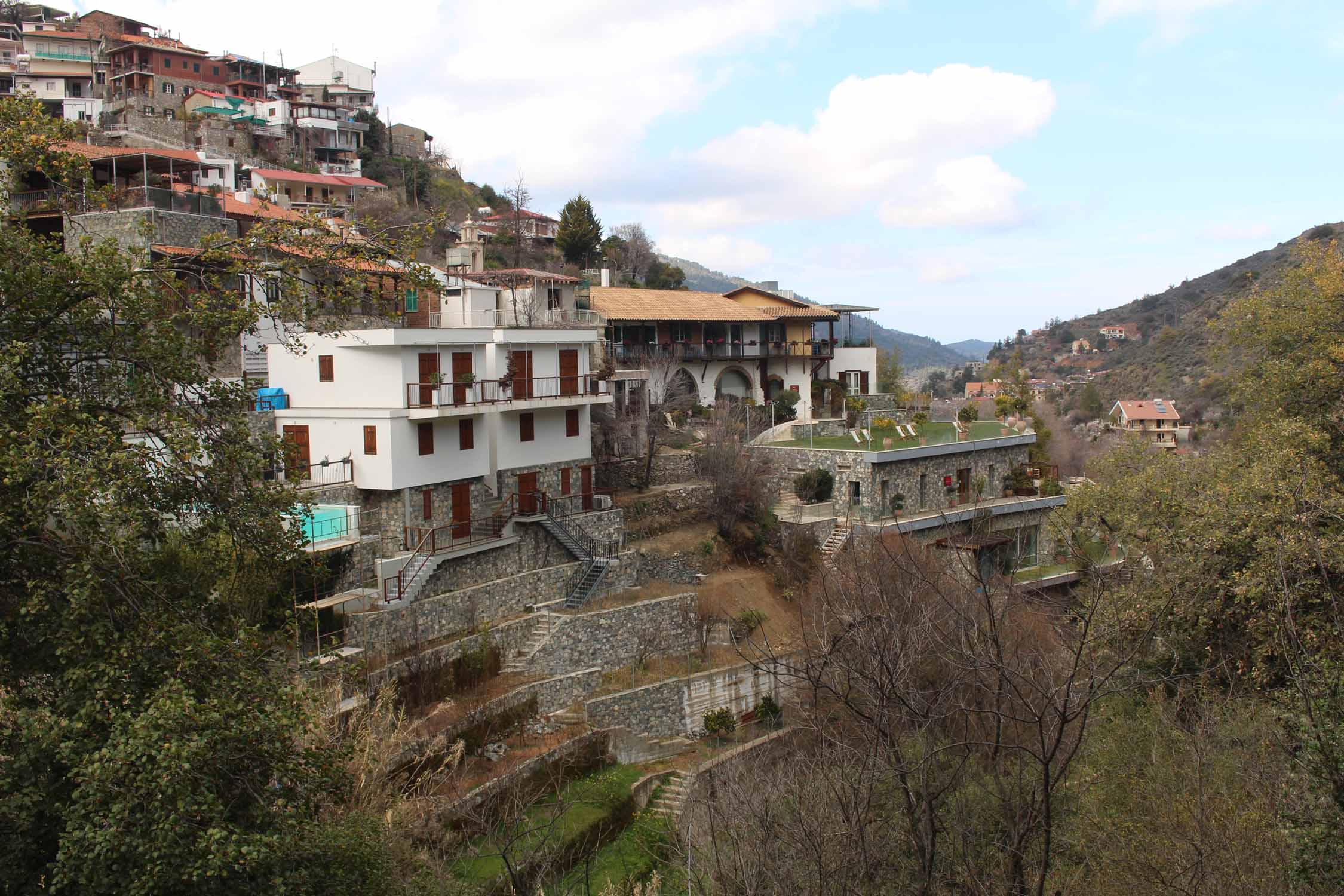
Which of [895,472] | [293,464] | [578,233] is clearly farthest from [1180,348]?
[293,464]

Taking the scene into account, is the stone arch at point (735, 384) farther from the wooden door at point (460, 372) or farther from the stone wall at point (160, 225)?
the stone wall at point (160, 225)

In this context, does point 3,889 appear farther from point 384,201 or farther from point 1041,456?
point 384,201

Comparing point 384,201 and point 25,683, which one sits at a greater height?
point 384,201

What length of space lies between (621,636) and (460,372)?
24.7 feet

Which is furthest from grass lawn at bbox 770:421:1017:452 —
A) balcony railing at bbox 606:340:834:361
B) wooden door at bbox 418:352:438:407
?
wooden door at bbox 418:352:438:407

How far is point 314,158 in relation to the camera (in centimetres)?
6394

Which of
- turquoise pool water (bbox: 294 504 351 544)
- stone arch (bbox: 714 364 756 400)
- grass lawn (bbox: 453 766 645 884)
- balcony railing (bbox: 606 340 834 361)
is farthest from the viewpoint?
stone arch (bbox: 714 364 756 400)

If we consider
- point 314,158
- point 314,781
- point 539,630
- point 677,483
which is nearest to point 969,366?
point 314,158

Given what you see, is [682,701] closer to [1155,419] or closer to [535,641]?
[535,641]

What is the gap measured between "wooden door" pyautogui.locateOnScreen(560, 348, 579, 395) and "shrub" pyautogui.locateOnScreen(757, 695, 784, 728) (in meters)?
9.65

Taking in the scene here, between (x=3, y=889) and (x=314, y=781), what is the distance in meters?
2.54

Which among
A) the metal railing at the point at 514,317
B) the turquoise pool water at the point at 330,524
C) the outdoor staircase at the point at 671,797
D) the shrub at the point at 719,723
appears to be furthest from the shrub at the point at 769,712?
the metal railing at the point at 514,317

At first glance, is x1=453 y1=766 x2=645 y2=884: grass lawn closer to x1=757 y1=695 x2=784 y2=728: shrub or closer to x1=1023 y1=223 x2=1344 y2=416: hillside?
x1=757 y1=695 x2=784 y2=728: shrub

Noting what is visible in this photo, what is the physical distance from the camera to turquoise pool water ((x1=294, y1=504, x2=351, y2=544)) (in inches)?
851
